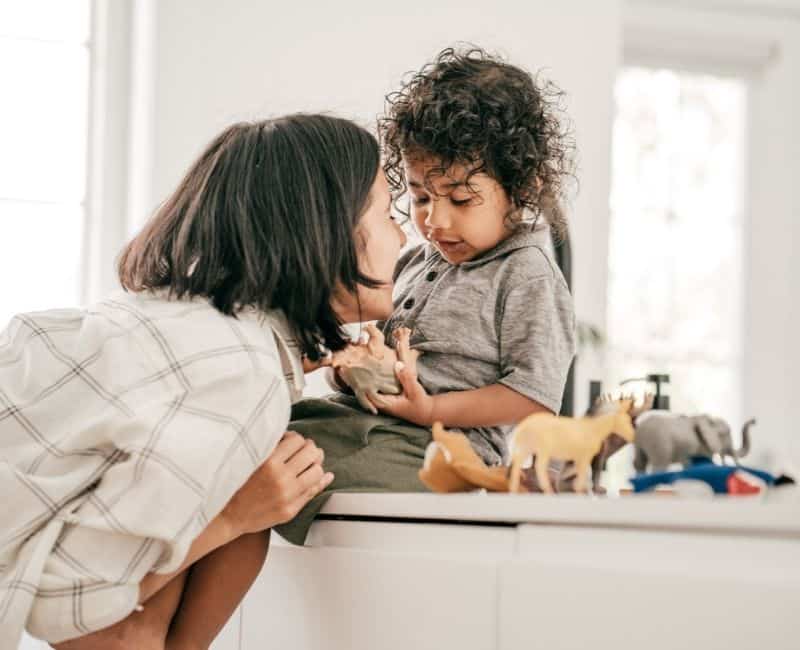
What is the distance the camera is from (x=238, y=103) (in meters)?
2.78

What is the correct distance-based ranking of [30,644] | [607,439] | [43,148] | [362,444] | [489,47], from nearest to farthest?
[607,439], [362,444], [30,644], [43,148], [489,47]

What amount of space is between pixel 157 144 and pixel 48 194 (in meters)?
0.31

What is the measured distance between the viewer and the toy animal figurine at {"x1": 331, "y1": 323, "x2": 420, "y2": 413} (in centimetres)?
134

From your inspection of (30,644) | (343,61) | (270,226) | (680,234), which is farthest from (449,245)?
(680,234)

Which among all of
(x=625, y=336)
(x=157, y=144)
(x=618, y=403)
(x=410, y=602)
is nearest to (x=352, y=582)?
(x=410, y=602)

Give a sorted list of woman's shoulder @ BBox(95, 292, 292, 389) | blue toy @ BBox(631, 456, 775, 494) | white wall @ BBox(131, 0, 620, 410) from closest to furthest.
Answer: blue toy @ BBox(631, 456, 775, 494), woman's shoulder @ BBox(95, 292, 292, 389), white wall @ BBox(131, 0, 620, 410)

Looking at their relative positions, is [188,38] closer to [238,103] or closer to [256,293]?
[238,103]

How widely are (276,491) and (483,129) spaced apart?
56 centimetres

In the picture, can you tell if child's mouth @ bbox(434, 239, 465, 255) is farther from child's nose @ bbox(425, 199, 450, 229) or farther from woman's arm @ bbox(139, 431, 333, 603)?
woman's arm @ bbox(139, 431, 333, 603)

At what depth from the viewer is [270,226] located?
122 cm

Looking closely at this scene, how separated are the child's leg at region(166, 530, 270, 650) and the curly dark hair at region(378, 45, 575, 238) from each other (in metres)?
0.50

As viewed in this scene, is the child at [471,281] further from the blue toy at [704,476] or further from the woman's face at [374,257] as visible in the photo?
the blue toy at [704,476]

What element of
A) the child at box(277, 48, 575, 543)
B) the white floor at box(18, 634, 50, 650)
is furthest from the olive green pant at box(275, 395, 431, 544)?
the white floor at box(18, 634, 50, 650)

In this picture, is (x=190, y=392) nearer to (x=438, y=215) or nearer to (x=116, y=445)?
(x=116, y=445)
